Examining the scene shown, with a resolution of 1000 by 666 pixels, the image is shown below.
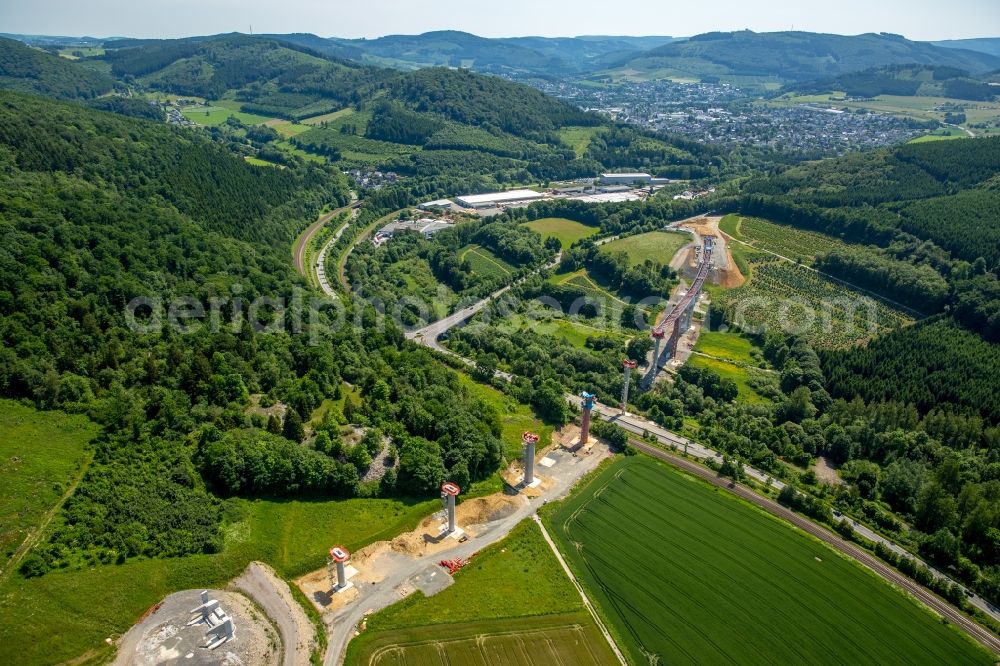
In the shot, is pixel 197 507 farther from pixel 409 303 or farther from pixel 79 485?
pixel 409 303

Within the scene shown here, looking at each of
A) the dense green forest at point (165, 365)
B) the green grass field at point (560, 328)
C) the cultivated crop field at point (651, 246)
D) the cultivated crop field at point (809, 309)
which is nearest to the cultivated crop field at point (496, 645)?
the dense green forest at point (165, 365)

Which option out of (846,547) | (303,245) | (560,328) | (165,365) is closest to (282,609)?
(165,365)

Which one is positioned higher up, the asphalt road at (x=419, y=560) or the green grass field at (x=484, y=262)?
the green grass field at (x=484, y=262)

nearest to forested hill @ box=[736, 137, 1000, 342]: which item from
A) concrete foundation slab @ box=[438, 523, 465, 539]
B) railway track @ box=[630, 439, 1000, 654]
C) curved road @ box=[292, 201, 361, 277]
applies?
railway track @ box=[630, 439, 1000, 654]

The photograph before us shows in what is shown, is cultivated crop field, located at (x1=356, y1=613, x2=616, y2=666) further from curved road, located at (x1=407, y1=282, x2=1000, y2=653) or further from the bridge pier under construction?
the bridge pier under construction

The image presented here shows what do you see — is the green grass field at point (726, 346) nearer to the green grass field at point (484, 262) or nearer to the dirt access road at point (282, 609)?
the green grass field at point (484, 262)

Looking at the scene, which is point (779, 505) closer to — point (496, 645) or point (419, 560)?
point (496, 645)

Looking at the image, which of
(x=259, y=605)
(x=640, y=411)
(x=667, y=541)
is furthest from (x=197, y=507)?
(x=640, y=411)
